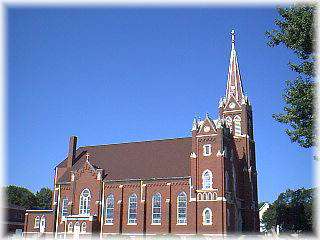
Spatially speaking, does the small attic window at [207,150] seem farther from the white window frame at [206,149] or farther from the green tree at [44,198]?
the green tree at [44,198]

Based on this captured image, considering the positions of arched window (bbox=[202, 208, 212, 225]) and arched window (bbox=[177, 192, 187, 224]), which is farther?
arched window (bbox=[177, 192, 187, 224])

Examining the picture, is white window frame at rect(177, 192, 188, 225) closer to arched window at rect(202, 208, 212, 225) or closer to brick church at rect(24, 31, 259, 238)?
brick church at rect(24, 31, 259, 238)

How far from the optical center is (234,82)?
55.8 m

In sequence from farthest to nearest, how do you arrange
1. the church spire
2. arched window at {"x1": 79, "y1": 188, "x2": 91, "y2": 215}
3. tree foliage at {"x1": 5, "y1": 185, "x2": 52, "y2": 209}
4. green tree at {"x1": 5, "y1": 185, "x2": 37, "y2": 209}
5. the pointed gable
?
tree foliage at {"x1": 5, "y1": 185, "x2": 52, "y2": 209}, green tree at {"x1": 5, "y1": 185, "x2": 37, "y2": 209}, the church spire, arched window at {"x1": 79, "y1": 188, "x2": 91, "y2": 215}, the pointed gable

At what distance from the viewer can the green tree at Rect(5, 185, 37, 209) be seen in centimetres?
9456

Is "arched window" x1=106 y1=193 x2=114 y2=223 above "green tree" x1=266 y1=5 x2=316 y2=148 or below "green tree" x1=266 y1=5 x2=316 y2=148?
below

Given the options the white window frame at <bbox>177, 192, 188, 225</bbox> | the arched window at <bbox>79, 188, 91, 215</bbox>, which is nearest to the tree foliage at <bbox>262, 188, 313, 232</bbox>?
the white window frame at <bbox>177, 192, 188, 225</bbox>

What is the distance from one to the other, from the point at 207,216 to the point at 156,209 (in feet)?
22.4

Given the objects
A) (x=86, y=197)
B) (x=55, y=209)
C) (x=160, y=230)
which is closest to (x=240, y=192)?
(x=160, y=230)

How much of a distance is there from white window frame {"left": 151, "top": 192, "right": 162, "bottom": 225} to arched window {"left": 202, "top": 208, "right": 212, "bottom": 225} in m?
5.81

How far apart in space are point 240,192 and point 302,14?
31.7 metres

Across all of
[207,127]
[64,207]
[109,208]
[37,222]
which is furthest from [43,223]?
[207,127]

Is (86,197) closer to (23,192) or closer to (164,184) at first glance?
(164,184)

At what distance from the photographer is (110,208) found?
50.0 m
